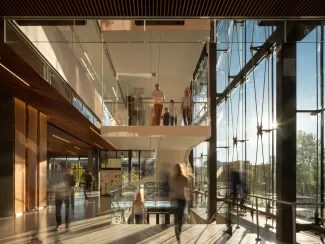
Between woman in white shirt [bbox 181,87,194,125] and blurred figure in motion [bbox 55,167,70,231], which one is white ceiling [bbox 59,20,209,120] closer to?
woman in white shirt [bbox 181,87,194,125]

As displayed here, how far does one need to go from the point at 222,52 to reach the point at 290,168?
9.33 meters

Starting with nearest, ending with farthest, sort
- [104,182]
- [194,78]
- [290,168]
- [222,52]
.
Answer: [290,168] → [194,78] → [222,52] → [104,182]

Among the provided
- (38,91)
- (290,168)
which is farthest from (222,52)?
(290,168)

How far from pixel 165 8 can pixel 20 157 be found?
9789mm

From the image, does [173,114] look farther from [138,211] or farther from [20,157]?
[20,157]

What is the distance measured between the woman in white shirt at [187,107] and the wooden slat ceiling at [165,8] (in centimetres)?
603

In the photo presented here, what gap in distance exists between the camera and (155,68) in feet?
47.3

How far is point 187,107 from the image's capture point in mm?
11492

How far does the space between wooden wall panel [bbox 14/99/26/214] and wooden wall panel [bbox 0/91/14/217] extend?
29 cm

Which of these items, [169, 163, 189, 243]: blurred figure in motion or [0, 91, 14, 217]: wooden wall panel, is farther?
[0, 91, 14, 217]: wooden wall panel

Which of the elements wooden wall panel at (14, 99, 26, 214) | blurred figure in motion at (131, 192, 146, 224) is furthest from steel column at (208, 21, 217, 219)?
wooden wall panel at (14, 99, 26, 214)

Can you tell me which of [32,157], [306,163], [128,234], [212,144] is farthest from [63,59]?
[212,144]

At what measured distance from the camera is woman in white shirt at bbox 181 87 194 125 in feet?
36.8

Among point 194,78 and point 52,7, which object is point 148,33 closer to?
point 52,7
